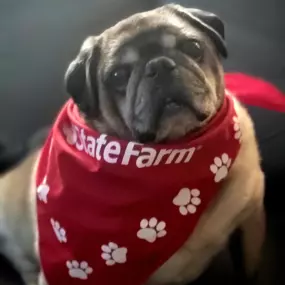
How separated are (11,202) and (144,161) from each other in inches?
16.0

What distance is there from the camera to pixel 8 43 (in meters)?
1.77

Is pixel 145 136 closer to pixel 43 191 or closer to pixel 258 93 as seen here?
pixel 43 191

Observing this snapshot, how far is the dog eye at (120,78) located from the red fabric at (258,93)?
35cm

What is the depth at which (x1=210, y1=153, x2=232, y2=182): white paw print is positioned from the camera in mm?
1258

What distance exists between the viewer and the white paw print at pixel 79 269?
133 cm

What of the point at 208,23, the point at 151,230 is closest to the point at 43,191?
the point at 151,230

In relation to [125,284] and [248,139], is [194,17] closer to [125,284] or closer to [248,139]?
[248,139]

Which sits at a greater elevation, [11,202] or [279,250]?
[11,202]

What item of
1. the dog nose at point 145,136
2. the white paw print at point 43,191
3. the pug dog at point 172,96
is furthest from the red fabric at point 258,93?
the white paw print at point 43,191

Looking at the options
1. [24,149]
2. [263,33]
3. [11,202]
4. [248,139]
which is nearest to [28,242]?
[11,202]

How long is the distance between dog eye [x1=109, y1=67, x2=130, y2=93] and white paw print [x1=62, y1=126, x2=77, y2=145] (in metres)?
0.15

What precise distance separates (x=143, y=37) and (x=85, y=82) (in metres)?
0.13

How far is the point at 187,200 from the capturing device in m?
1.26

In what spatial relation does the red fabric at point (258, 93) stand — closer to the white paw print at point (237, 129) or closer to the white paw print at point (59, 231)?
the white paw print at point (237, 129)
